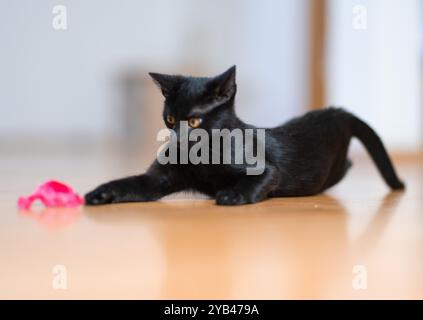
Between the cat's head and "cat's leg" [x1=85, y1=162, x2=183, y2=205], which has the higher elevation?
the cat's head

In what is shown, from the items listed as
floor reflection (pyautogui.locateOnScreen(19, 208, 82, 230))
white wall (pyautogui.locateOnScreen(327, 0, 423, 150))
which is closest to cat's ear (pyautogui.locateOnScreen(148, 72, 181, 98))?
floor reflection (pyautogui.locateOnScreen(19, 208, 82, 230))

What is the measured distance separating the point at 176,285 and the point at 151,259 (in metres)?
0.20

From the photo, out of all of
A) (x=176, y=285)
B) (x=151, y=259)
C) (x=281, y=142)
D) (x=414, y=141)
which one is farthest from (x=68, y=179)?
(x=414, y=141)

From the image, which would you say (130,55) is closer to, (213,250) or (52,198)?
(52,198)

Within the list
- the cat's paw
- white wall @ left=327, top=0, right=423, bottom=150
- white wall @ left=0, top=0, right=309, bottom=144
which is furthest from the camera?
white wall @ left=0, top=0, right=309, bottom=144

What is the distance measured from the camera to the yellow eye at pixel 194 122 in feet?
5.90

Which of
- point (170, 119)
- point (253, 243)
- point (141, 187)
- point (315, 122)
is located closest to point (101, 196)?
point (141, 187)

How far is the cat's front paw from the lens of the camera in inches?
76.5

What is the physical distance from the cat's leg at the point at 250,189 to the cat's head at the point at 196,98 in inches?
7.9

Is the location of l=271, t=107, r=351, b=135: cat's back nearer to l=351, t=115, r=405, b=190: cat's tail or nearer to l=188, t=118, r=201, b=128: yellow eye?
l=351, t=115, r=405, b=190: cat's tail

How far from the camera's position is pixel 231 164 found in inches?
Answer: 76.4

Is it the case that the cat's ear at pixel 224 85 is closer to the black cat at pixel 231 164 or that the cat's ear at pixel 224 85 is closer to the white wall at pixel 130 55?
the black cat at pixel 231 164

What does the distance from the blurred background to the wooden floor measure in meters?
3.95

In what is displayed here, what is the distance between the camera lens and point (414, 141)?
19.3 ft
